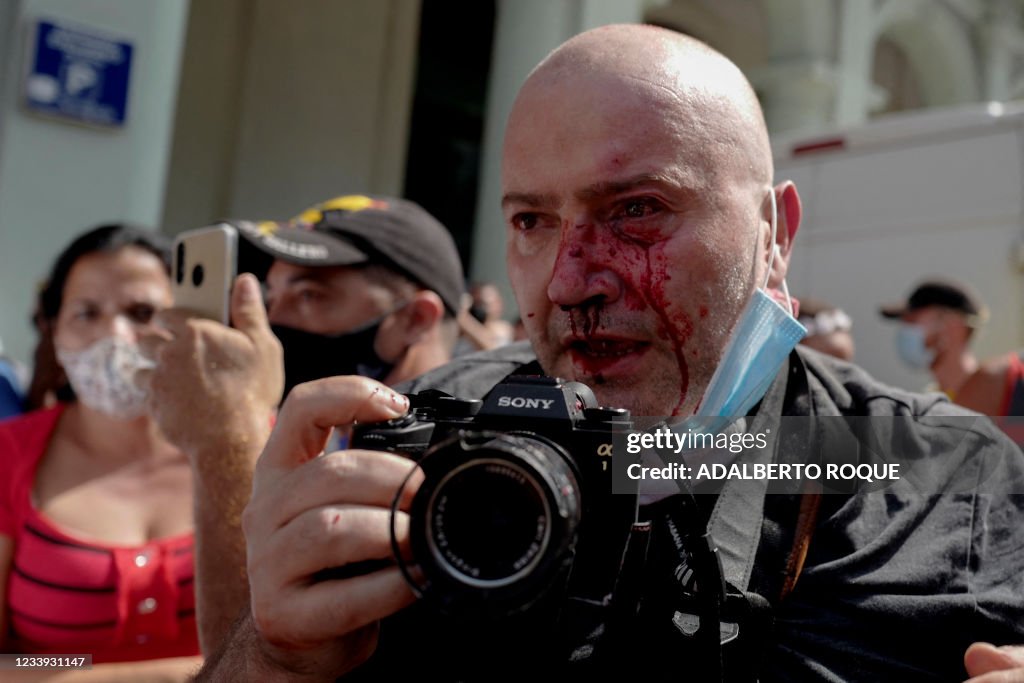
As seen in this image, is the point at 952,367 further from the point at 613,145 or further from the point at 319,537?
the point at 319,537

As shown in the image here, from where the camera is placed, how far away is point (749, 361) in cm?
153

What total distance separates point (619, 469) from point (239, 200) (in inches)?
290

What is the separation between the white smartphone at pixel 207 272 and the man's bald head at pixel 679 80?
2.71ft

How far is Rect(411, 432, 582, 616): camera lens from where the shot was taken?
1048 millimetres

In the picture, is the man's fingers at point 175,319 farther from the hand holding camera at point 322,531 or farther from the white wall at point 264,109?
the white wall at point 264,109

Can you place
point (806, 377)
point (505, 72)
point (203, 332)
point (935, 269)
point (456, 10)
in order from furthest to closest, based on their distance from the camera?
point (456, 10) → point (505, 72) → point (935, 269) → point (203, 332) → point (806, 377)

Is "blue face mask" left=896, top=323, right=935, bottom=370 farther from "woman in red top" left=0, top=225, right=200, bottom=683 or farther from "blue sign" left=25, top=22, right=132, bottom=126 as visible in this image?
"blue sign" left=25, top=22, right=132, bottom=126

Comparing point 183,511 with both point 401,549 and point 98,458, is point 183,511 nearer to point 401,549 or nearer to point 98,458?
point 98,458

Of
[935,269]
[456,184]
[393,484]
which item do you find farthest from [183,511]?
[456,184]

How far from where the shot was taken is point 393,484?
3.84ft

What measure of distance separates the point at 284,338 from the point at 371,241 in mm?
350

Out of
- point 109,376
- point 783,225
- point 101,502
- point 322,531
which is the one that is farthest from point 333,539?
point 109,376

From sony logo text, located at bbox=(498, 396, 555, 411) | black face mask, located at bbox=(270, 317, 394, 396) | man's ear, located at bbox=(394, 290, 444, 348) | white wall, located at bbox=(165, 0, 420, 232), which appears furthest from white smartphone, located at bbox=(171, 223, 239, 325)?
white wall, located at bbox=(165, 0, 420, 232)

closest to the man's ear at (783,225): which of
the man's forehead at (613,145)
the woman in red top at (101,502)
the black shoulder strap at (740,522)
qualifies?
the man's forehead at (613,145)
